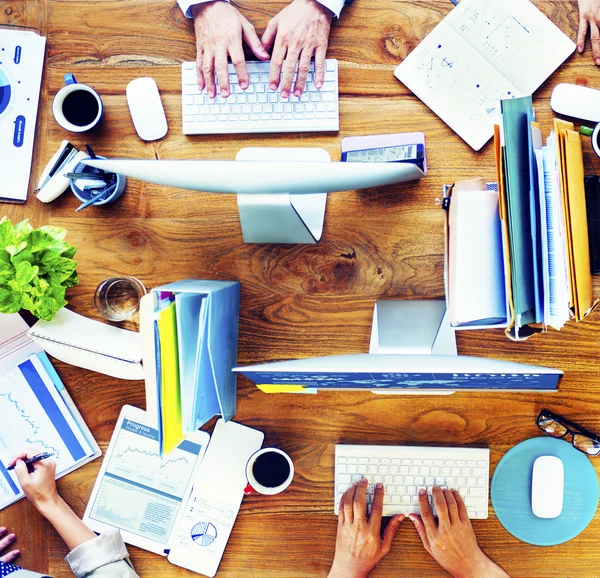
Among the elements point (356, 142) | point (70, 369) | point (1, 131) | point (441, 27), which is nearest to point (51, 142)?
point (1, 131)

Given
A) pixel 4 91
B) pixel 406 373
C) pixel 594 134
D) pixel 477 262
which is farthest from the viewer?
pixel 4 91

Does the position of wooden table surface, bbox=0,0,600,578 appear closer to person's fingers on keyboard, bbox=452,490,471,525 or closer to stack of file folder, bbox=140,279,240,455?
person's fingers on keyboard, bbox=452,490,471,525

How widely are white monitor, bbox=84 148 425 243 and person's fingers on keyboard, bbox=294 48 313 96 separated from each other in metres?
0.28

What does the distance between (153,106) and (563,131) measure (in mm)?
788

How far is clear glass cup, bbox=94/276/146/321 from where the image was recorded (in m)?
1.17

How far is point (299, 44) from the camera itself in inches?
44.3

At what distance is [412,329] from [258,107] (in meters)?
0.56

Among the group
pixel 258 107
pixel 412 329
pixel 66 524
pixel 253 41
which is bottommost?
pixel 66 524

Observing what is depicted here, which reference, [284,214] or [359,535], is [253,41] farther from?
[359,535]

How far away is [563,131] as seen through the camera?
33.3 inches

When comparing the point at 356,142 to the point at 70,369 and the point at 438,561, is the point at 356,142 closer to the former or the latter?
the point at 70,369

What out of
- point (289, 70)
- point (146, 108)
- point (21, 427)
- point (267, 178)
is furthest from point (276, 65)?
point (21, 427)

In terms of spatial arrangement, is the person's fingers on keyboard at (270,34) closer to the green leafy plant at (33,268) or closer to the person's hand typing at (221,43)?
the person's hand typing at (221,43)

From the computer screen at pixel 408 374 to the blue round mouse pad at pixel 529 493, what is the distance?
1.18 feet
